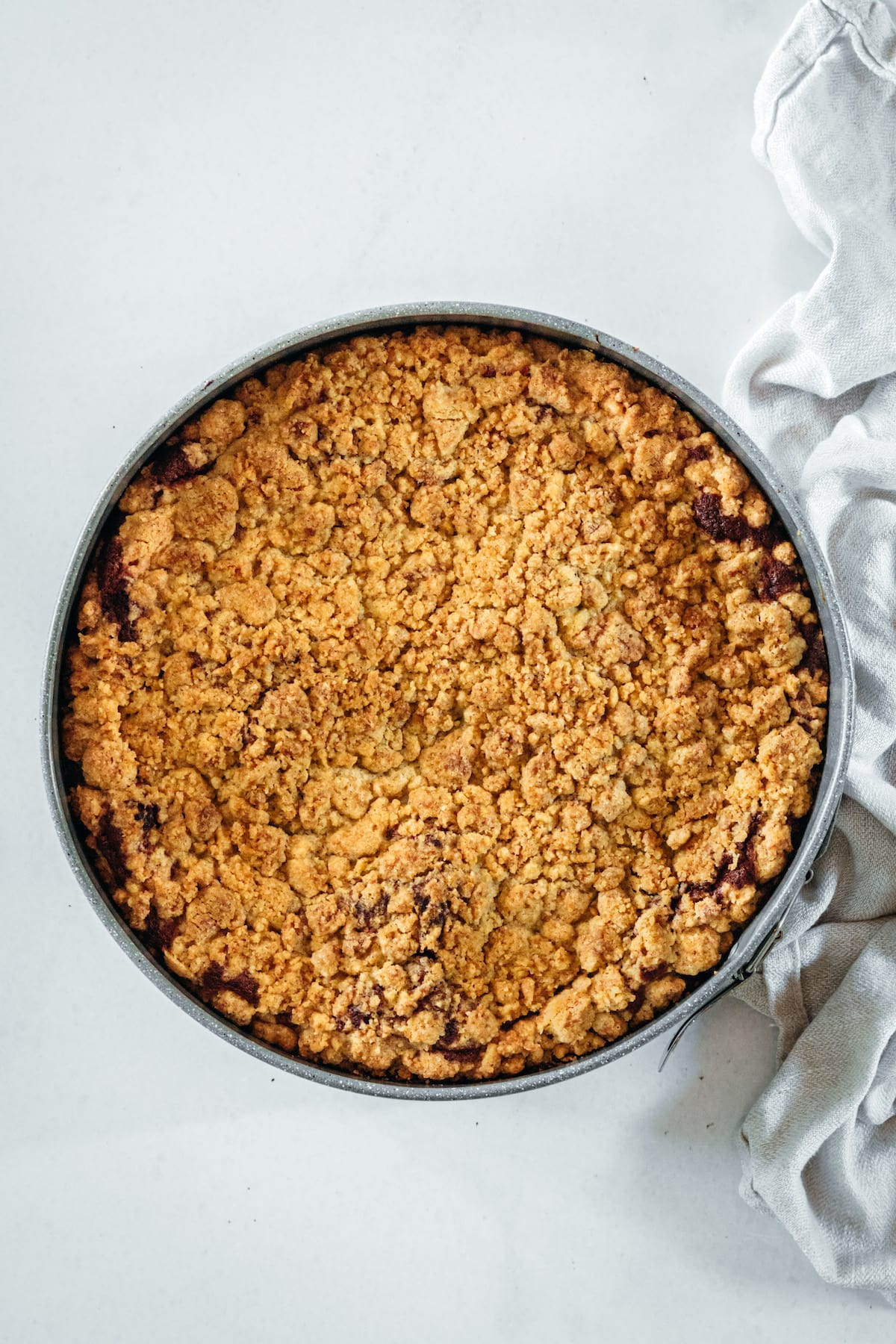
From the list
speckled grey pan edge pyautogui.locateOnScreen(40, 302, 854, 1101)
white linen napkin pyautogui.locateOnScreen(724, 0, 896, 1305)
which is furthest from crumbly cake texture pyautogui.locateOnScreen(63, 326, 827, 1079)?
white linen napkin pyautogui.locateOnScreen(724, 0, 896, 1305)

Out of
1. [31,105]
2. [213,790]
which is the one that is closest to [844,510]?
[213,790]

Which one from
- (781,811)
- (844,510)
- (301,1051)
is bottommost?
(301,1051)

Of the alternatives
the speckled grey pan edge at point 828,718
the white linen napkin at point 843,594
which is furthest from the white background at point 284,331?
the speckled grey pan edge at point 828,718

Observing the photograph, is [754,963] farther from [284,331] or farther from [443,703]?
[284,331]

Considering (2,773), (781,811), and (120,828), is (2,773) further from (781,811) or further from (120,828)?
(781,811)

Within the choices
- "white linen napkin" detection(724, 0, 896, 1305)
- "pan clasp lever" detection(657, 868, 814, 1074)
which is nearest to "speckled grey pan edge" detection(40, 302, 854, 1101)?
"pan clasp lever" detection(657, 868, 814, 1074)

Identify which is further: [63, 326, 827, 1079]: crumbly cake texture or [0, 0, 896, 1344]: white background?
[0, 0, 896, 1344]: white background

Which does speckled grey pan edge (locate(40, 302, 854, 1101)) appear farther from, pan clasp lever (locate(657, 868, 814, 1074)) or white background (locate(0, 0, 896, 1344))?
white background (locate(0, 0, 896, 1344))
